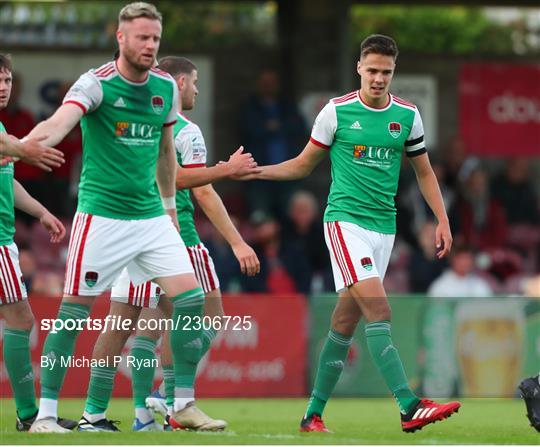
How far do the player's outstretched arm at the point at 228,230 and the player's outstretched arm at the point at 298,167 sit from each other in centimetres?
36

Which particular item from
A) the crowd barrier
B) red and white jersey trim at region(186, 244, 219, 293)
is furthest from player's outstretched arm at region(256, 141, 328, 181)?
the crowd barrier

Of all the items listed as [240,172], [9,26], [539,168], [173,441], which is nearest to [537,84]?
[539,168]

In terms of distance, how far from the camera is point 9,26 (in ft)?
63.2

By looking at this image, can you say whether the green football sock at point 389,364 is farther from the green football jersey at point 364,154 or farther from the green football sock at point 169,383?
the green football sock at point 169,383

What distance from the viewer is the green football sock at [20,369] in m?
9.03

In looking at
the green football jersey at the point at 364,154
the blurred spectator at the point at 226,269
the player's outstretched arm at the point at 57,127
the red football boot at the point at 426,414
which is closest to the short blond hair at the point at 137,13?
the player's outstretched arm at the point at 57,127

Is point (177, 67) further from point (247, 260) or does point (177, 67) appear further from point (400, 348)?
point (400, 348)

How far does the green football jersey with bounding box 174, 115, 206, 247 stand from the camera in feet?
30.6

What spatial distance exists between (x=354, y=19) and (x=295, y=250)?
786cm

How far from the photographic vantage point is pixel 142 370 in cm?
934

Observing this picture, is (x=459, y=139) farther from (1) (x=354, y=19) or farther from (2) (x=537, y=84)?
(1) (x=354, y=19)

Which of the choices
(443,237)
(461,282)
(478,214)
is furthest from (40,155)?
(478,214)

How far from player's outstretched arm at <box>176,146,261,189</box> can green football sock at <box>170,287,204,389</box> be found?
2.83ft

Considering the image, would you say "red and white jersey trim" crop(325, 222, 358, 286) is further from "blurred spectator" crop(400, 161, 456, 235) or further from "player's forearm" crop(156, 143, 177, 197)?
"blurred spectator" crop(400, 161, 456, 235)
